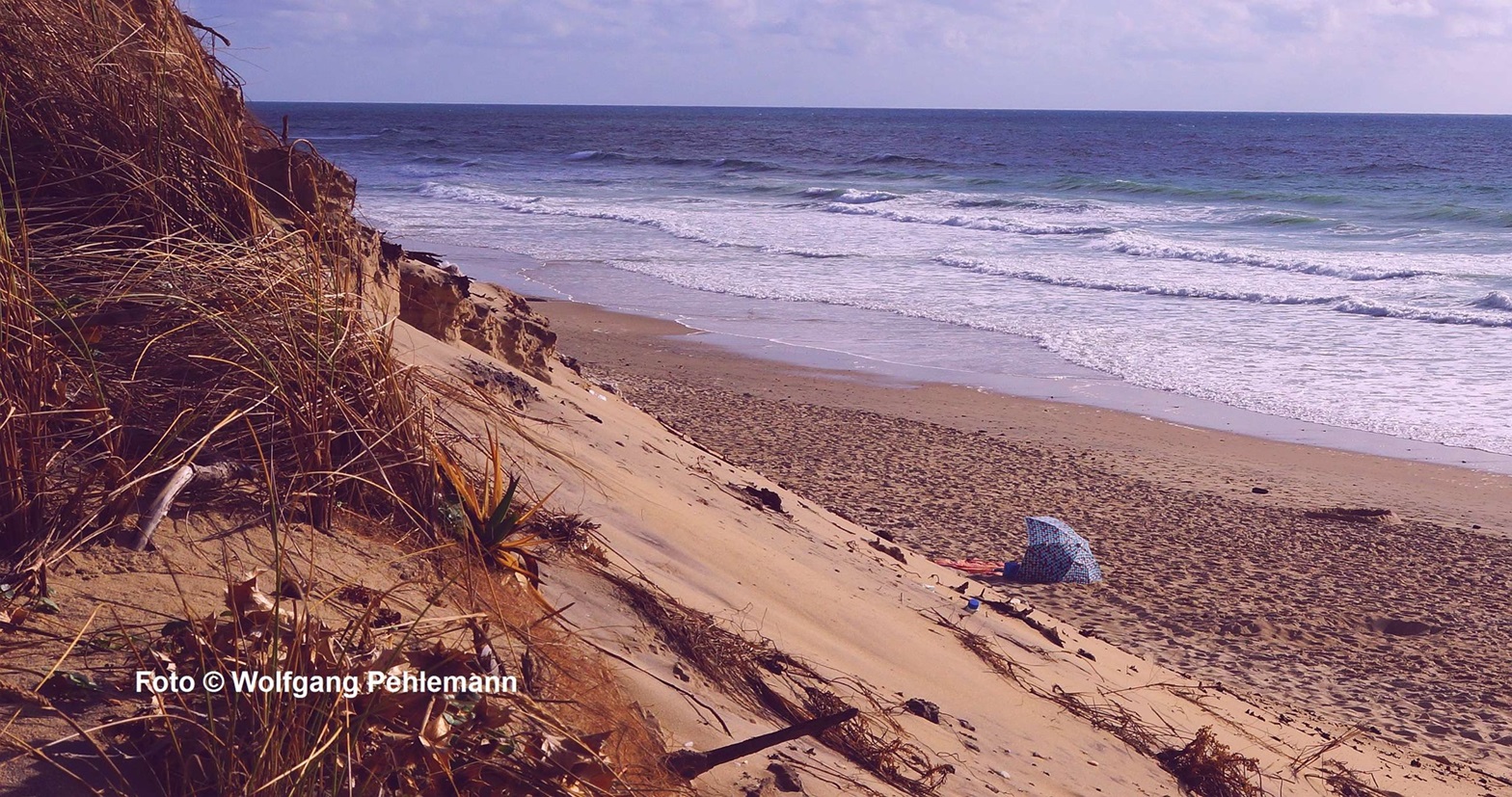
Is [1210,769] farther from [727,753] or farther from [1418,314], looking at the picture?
[1418,314]

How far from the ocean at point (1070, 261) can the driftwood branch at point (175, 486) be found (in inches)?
110

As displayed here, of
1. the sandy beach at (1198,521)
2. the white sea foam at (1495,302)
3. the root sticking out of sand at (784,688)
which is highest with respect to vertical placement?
the white sea foam at (1495,302)

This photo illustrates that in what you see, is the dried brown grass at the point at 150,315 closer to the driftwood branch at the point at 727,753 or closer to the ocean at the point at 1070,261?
the driftwood branch at the point at 727,753

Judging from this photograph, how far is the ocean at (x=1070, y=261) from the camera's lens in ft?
41.0

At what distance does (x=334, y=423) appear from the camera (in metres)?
2.47

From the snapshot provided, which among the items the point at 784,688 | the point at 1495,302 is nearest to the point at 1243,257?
the point at 1495,302

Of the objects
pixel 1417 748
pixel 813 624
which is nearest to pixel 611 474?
pixel 813 624

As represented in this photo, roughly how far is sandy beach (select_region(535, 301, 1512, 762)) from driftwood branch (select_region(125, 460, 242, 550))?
4.38 meters

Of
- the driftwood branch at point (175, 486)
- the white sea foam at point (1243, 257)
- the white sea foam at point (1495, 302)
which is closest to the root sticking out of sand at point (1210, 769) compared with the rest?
the driftwood branch at point (175, 486)

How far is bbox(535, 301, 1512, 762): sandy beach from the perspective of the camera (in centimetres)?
541

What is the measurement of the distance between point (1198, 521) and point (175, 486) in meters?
6.99

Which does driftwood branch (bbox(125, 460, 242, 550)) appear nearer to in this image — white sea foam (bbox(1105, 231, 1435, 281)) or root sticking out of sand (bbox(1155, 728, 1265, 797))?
root sticking out of sand (bbox(1155, 728, 1265, 797))

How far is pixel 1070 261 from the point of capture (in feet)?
68.4

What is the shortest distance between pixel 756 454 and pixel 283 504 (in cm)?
603
